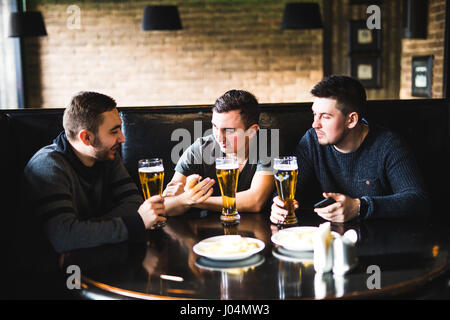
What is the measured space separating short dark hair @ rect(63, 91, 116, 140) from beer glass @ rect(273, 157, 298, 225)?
731mm

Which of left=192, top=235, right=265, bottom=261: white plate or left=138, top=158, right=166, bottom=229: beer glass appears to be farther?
left=138, top=158, right=166, bottom=229: beer glass

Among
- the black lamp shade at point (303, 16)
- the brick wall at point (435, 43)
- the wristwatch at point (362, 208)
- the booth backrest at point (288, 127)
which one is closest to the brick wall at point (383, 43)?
the brick wall at point (435, 43)

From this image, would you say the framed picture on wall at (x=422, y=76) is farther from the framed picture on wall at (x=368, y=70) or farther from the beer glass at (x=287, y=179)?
the beer glass at (x=287, y=179)

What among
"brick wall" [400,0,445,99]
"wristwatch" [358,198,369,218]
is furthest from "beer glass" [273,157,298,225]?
"brick wall" [400,0,445,99]

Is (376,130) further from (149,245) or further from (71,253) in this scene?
(71,253)

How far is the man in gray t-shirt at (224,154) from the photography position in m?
2.02

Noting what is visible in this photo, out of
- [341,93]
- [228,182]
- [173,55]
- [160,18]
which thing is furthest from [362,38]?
[228,182]

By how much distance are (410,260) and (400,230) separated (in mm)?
301

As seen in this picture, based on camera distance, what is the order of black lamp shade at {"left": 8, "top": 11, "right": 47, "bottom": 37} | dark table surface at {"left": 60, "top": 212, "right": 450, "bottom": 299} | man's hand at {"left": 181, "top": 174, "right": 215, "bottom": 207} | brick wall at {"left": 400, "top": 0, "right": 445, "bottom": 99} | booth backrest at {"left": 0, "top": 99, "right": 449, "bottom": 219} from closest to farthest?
dark table surface at {"left": 60, "top": 212, "right": 450, "bottom": 299}, man's hand at {"left": 181, "top": 174, "right": 215, "bottom": 207}, booth backrest at {"left": 0, "top": 99, "right": 449, "bottom": 219}, brick wall at {"left": 400, "top": 0, "right": 445, "bottom": 99}, black lamp shade at {"left": 8, "top": 11, "right": 47, "bottom": 37}

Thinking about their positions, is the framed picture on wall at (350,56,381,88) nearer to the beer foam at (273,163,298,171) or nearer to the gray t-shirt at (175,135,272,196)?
the gray t-shirt at (175,135,272,196)

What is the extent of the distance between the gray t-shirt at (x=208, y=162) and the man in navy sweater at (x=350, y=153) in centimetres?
24

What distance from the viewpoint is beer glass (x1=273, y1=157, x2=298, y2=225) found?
185 cm

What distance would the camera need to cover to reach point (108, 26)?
6.69m

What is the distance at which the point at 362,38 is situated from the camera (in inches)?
268
